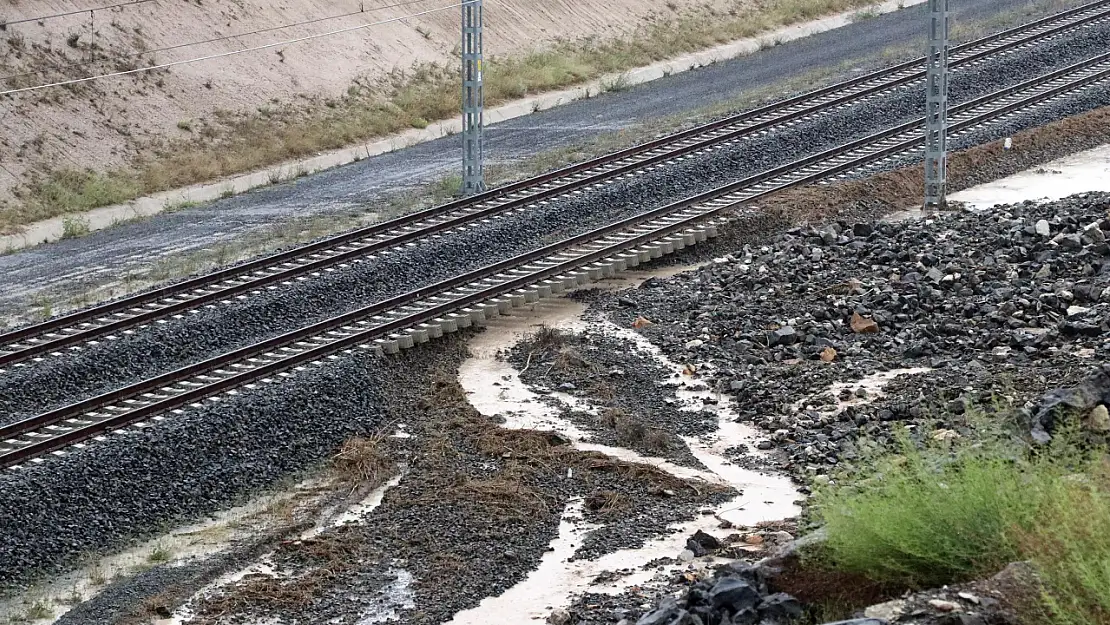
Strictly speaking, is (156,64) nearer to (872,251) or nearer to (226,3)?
(226,3)

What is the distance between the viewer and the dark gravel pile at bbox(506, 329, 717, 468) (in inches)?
658

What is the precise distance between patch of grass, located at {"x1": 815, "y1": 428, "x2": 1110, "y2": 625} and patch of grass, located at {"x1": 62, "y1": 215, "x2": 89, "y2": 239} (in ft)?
59.5

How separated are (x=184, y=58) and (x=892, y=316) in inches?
789

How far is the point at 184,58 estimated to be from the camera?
112ft

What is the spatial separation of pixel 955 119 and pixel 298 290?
1551 centimetres

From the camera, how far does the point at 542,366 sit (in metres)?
19.4

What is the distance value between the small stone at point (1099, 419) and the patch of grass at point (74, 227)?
18.3 m

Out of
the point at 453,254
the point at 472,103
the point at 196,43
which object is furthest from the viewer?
the point at 196,43

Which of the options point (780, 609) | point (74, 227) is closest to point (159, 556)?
→ point (780, 609)

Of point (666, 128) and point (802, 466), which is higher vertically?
point (666, 128)

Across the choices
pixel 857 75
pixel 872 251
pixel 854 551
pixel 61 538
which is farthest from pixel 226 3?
pixel 854 551

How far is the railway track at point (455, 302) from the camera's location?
53.4ft

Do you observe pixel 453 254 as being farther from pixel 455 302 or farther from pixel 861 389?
pixel 861 389

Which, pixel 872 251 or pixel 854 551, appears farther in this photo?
pixel 872 251
